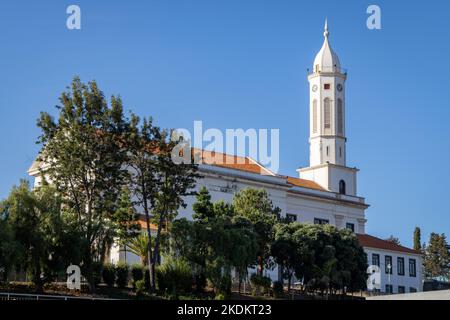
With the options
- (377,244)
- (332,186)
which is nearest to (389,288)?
(377,244)

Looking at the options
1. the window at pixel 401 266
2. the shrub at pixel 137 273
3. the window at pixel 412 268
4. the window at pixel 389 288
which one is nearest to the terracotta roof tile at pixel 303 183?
the window at pixel 401 266

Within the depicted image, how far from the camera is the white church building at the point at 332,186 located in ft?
272

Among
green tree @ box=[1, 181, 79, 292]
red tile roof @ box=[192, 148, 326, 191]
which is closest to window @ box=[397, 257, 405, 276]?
red tile roof @ box=[192, 148, 326, 191]

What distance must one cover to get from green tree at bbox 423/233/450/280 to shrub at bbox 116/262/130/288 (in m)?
70.8

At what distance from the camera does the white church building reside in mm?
83000

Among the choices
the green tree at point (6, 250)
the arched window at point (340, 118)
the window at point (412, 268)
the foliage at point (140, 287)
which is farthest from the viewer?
the arched window at point (340, 118)

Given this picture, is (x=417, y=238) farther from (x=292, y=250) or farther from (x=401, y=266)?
(x=292, y=250)

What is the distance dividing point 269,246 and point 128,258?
10432 millimetres

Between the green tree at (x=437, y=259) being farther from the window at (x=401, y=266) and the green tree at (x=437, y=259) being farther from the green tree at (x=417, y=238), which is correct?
the window at (x=401, y=266)

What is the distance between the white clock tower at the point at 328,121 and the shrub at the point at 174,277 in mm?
40222

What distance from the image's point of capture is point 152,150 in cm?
5169
